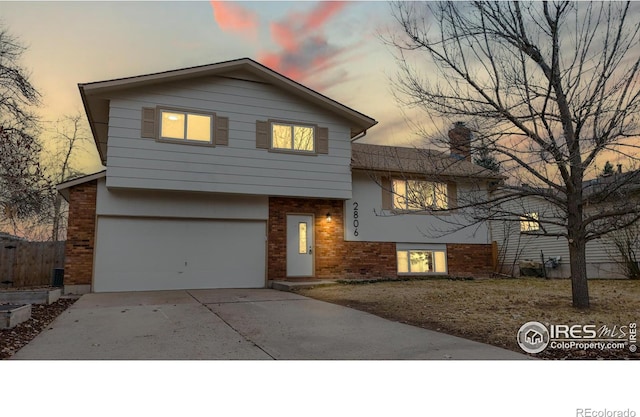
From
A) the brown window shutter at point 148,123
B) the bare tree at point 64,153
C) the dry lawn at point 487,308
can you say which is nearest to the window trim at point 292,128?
the brown window shutter at point 148,123

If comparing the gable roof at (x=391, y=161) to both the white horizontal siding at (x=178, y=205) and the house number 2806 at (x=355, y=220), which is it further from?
the white horizontal siding at (x=178, y=205)

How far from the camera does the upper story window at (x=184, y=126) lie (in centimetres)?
1070

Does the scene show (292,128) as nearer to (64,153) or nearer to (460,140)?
(460,140)

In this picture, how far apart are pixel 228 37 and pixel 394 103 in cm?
369

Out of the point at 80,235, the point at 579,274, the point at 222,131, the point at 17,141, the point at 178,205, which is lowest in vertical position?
the point at 579,274

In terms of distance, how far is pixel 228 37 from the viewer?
8883 mm

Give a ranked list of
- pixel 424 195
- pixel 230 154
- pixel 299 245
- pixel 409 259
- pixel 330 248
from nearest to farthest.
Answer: pixel 424 195, pixel 230 154, pixel 299 245, pixel 330 248, pixel 409 259

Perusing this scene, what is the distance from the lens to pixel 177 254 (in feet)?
37.8

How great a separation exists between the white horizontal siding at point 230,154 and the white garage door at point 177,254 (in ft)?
4.18

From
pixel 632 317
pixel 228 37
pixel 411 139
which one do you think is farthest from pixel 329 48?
pixel 632 317

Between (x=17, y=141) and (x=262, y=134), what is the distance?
212 inches

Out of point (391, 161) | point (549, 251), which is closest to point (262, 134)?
point (391, 161)

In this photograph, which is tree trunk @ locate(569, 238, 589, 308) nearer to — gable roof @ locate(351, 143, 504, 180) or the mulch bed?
gable roof @ locate(351, 143, 504, 180)

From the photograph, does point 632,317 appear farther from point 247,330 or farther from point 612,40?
point 247,330
